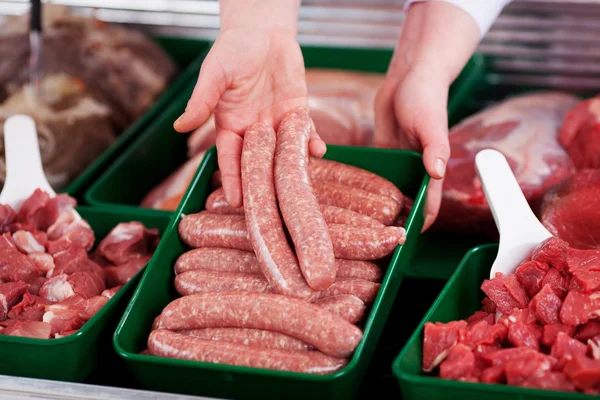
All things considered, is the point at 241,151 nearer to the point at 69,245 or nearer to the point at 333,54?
the point at 69,245

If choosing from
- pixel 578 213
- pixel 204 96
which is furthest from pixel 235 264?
pixel 578 213

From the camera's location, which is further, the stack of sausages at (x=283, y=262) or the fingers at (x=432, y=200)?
the fingers at (x=432, y=200)

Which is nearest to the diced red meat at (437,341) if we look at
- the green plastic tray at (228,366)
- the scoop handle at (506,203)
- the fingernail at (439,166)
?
the green plastic tray at (228,366)

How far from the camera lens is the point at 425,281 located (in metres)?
2.69

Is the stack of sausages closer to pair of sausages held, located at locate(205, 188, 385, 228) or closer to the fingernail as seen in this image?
pair of sausages held, located at locate(205, 188, 385, 228)

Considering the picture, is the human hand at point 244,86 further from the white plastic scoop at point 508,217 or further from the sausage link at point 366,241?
the white plastic scoop at point 508,217

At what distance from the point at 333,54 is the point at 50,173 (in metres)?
1.79

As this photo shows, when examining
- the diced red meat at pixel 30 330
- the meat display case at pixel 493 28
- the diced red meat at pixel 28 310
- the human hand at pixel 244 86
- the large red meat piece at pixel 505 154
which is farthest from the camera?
the meat display case at pixel 493 28

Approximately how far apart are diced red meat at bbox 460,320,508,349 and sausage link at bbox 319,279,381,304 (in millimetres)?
292

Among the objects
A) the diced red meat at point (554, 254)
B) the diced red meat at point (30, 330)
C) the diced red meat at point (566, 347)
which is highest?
the diced red meat at point (554, 254)

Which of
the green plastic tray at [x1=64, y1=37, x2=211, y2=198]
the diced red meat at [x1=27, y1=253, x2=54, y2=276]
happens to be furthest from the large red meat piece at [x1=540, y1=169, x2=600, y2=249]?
the green plastic tray at [x1=64, y1=37, x2=211, y2=198]

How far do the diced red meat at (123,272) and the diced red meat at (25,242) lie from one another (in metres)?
0.25

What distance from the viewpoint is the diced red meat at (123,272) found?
2555 mm

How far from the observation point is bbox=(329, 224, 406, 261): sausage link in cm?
219
